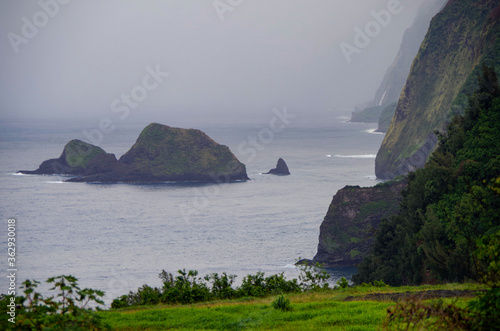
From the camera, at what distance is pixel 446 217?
39.2 meters

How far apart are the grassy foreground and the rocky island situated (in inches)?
4879

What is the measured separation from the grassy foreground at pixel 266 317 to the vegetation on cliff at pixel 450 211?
15.6 meters

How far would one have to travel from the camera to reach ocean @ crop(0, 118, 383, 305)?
68.9 m

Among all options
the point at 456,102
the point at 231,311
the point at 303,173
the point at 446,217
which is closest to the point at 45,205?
the point at 303,173

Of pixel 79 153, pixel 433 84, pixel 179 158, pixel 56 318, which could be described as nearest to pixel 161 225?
pixel 179 158

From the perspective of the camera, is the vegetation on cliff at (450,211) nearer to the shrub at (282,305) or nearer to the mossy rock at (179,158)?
the shrub at (282,305)

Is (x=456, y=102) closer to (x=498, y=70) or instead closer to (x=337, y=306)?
(x=498, y=70)

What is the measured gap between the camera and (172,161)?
14638 centimetres

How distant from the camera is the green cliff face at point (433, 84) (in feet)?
397

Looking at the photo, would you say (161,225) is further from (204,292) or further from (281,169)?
(204,292)

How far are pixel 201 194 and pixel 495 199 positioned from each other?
313 feet

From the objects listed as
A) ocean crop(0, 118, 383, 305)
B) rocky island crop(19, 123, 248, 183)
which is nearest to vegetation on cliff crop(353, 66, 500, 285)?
ocean crop(0, 118, 383, 305)

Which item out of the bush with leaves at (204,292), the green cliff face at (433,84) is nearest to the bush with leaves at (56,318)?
the bush with leaves at (204,292)

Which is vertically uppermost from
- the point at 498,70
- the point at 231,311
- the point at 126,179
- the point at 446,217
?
the point at 498,70
